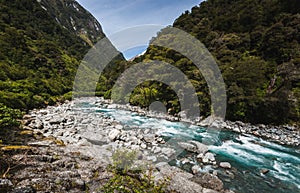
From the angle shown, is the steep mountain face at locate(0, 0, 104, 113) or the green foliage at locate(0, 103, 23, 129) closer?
the green foliage at locate(0, 103, 23, 129)

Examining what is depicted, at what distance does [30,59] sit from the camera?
2473 centimetres

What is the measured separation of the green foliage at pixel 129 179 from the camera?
3.71m

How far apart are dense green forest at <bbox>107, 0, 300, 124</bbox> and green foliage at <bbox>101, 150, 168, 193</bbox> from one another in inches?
431

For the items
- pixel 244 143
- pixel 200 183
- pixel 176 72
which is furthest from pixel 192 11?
pixel 200 183

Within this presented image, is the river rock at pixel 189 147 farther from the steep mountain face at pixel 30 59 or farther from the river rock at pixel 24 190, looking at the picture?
the steep mountain face at pixel 30 59

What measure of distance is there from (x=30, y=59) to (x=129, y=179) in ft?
93.3

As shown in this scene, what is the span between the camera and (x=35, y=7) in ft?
161

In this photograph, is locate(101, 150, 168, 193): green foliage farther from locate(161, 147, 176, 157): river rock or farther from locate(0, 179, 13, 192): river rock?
locate(161, 147, 176, 157): river rock

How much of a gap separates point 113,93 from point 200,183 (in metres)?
20.3

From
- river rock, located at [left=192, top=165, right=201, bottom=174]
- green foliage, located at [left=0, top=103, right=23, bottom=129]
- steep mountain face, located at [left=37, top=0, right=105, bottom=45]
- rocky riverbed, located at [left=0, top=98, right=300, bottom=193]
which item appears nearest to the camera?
rocky riverbed, located at [left=0, top=98, right=300, bottom=193]

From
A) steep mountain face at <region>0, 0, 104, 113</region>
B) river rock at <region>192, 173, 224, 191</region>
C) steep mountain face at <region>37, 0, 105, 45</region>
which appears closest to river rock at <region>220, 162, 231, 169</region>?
river rock at <region>192, 173, 224, 191</region>

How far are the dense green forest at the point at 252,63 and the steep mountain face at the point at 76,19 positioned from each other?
71.8 meters

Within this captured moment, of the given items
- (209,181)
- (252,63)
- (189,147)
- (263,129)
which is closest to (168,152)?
(189,147)

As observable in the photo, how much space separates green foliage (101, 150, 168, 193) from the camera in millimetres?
3707
